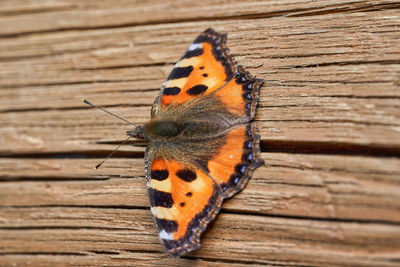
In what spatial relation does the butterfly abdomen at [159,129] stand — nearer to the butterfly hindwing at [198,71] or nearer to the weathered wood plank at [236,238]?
the butterfly hindwing at [198,71]

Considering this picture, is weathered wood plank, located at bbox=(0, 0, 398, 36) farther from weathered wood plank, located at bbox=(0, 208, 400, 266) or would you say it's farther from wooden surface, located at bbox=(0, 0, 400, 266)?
weathered wood plank, located at bbox=(0, 208, 400, 266)

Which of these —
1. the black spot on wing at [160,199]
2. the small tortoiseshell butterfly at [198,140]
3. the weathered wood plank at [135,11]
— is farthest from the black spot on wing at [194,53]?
the black spot on wing at [160,199]

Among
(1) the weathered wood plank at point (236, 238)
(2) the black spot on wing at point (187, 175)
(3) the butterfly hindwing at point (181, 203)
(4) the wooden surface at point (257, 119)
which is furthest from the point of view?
(2) the black spot on wing at point (187, 175)

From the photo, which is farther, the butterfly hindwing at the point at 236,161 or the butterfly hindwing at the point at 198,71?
the butterfly hindwing at the point at 198,71

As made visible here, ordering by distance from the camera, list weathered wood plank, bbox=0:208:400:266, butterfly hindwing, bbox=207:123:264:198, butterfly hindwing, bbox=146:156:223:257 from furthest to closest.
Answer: butterfly hindwing, bbox=207:123:264:198 < butterfly hindwing, bbox=146:156:223:257 < weathered wood plank, bbox=0:208:400:266

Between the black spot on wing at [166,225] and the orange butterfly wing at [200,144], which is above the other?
the orange butterfly wing at [200,144]

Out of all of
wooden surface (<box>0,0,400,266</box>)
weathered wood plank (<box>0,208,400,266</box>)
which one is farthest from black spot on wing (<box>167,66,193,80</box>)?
weathered wood plank (<box>0,208,400,266</box>)

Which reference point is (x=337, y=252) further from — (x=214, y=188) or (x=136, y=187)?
(x=136, y=187)

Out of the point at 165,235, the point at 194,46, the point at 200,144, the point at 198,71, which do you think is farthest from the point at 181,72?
the point at 165,235
